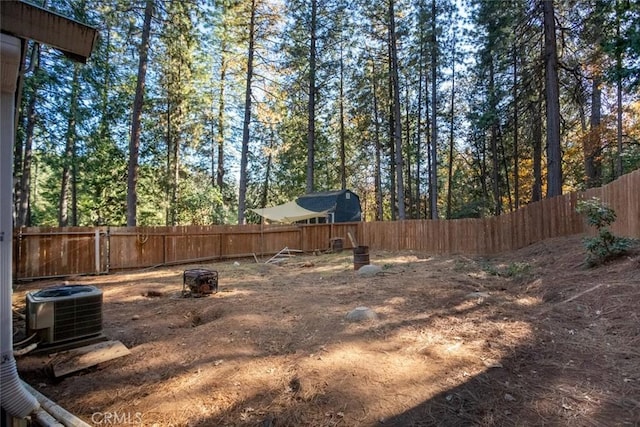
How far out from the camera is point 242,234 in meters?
12.5

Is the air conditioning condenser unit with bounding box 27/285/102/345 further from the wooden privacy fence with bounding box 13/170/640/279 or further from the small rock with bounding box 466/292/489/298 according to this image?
the wooden privacy fence with bounding box 13/170/640/279

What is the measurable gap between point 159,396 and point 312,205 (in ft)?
48.2

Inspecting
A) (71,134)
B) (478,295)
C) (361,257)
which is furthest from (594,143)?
(71,134)

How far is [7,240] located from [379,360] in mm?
2800

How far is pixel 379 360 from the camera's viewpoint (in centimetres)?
297

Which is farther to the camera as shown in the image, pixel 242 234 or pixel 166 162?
pixel 166 162

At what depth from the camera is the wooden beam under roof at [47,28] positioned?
2166 mm

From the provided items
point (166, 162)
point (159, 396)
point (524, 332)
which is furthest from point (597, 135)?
point (166, 162)

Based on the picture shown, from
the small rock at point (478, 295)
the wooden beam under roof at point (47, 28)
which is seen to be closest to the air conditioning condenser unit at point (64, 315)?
the wooden beam under roof at point (47, 28)

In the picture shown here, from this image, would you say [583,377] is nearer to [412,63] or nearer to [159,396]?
[159,396]

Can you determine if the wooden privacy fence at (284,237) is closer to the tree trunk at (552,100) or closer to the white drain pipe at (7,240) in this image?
the tree trunk at (552,100)

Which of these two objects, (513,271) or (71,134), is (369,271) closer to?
(513,271)

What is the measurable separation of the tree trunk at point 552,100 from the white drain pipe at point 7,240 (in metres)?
12.3

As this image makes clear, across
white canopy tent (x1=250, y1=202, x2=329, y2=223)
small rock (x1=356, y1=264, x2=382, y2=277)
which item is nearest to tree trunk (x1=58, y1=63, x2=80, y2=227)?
white canopy tent (x1=250, y1=202, x2=329, y2=223)
